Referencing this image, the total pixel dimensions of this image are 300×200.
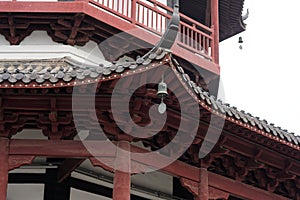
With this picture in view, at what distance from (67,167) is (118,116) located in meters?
1.56

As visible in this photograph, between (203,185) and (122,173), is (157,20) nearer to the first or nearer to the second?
(203,185)

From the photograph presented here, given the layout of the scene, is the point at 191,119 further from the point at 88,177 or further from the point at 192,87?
the point at 88,177

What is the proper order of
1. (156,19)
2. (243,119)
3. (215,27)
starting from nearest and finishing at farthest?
1. (243,119)
2. (156,19)
3. (215,27)

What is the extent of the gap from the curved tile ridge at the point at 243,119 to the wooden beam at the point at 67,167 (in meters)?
2.05

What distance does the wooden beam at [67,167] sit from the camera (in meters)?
9.20

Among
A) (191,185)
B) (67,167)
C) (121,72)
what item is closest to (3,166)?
(67,167)

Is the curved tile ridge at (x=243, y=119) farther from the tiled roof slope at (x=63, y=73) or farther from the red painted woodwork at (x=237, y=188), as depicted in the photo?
the red painted woodwork at (x=237, y=188)

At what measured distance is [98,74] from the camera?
754 cm

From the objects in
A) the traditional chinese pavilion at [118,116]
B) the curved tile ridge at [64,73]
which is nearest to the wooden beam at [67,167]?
the traditional chinese pavilion at [118,116]

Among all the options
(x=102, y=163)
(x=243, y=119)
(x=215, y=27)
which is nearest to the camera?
(x=102, y=163)

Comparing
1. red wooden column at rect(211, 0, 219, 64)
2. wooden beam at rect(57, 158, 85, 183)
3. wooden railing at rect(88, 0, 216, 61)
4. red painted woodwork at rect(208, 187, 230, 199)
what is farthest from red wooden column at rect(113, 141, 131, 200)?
red wooden column at rect(211, 0, 219, 64)

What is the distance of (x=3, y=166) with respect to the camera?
327 inches

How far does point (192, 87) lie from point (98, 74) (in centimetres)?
119

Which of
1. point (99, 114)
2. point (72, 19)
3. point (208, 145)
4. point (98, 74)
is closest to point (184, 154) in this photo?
point (208, 145)
